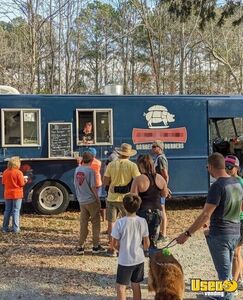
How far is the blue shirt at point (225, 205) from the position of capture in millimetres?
4422

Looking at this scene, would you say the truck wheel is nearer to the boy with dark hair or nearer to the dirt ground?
the dirt ground

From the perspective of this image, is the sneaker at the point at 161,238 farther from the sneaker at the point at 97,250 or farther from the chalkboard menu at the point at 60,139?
the chalkboard menu at the point at 60,139

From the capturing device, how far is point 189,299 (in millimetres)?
5367

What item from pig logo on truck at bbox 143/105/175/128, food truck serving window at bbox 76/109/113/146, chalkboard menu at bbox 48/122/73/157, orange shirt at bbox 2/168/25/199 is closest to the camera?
orange shirt at bbox 2/168/25/199

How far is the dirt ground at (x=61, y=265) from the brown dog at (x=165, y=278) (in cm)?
153

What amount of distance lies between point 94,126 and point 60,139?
0.79 metres

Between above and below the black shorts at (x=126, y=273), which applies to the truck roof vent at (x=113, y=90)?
above

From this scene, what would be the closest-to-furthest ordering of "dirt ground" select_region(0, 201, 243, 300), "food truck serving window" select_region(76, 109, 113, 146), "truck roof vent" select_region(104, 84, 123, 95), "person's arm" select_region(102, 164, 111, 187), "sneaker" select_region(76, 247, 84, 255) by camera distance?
"dirt ground" select_region(0, 201, 243, 300) < "person's arm" select_region(102, 164, 111, 187) < "sneaker" select_region(76, 247, 84, 255) < "food truck serving window" select_region(76, 109, 113, 146) < "truck roof vent" select_region(104, 84, 123, 95)

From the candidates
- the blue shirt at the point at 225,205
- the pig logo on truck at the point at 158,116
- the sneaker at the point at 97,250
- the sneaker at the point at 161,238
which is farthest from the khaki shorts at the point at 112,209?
the pig logo on truck at the point at 158,116

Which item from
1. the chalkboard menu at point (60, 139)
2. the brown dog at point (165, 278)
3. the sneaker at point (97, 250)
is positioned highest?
the chalkboard menu at point (60, 139)

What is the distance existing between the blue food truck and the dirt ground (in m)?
1.36

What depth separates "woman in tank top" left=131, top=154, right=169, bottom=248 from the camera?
5945mm

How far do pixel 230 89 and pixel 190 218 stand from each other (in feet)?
109

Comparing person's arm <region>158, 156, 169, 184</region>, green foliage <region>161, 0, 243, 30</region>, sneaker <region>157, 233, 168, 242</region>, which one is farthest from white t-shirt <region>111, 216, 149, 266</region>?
green foliage <region>161, 0, 243, 30</region>
